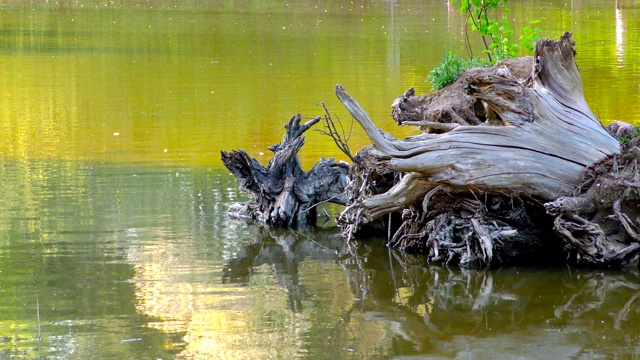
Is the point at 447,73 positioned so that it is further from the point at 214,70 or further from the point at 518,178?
the point at 214,70

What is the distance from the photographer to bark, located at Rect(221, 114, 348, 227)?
35.7 feet

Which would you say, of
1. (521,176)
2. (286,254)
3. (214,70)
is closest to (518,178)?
(521,176)

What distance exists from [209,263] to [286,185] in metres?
1.85

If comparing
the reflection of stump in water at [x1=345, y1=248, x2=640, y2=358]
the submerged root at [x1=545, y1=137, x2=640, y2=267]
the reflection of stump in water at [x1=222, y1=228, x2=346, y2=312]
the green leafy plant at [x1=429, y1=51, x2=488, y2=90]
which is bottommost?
the reflection of stump in water at [x1=345, y1=248, x2=640, y2=358]

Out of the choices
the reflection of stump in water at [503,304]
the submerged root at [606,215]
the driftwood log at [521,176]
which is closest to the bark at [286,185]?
the driftwood log at [521,176]

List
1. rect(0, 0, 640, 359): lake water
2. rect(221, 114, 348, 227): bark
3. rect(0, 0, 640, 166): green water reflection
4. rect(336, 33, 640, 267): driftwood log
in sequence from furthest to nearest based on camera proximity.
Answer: rect(0, 0, 640, 166): green water reflection < rect(221, 114, 348, 227): bark < rect(336, 33, 640, 267): driftwood log < rect(0, 0, 640, 359): lake water

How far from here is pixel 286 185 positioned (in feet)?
35.7

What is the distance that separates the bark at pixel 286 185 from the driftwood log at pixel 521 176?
1467 millimetres

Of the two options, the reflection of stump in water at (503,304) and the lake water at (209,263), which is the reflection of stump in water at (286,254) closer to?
the lake water at (209,263)

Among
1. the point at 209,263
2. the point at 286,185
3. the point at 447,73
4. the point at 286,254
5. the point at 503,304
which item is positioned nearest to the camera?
the point at 503,304

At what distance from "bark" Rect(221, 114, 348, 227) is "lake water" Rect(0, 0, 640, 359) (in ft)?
0.87

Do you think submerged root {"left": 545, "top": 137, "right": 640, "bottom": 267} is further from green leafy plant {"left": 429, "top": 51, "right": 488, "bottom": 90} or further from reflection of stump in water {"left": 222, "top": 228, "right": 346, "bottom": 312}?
green leafy plant {"left": 429, "top": 51, "right": 488, "bottom": 90}

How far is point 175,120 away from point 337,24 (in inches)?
1004

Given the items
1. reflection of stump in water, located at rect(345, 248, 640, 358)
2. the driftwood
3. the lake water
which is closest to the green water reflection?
the lake water
